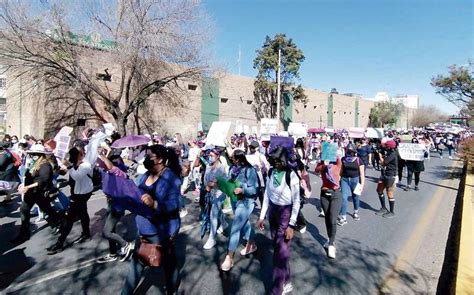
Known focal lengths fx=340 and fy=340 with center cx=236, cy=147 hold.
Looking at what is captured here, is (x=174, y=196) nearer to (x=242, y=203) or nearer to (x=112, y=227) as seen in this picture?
(x=242, y=203)

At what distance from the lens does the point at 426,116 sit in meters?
91.7

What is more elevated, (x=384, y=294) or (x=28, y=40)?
(x=28, y=40)

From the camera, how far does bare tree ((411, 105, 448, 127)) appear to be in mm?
88481

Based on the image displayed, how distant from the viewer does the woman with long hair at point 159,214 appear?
10.6 ft

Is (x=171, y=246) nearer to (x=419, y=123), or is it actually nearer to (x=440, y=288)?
(x=440, y=288)

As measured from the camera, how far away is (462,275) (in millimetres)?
3561

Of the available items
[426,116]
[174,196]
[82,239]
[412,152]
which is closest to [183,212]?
[82,239]

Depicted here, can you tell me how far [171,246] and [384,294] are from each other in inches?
99.0

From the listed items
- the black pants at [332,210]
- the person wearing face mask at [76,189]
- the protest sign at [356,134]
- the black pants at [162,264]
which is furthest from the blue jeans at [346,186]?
the protest sign at [356,134]

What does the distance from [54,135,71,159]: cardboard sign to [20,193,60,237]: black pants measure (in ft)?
4.85

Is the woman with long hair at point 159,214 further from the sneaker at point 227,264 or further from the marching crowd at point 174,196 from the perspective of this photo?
the sneaker at point 227,264

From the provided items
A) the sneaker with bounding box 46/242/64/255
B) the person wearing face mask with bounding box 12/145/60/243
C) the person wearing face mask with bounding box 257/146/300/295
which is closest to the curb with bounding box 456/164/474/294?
the person wearing face mask with bounding box 257/146/300/295

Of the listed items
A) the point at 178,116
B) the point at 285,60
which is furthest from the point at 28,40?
the point at 285,60

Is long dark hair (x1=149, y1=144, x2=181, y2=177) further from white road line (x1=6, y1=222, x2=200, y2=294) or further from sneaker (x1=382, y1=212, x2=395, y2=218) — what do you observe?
sneaker (x1=382, y1=212, x2=395, y2=218)
